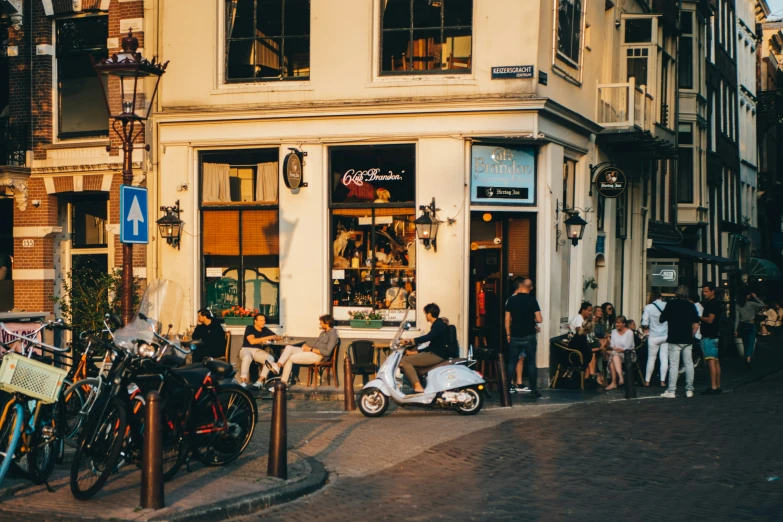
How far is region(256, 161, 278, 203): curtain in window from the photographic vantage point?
1867cm

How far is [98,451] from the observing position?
820cm

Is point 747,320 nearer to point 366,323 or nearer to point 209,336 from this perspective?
point 366,323

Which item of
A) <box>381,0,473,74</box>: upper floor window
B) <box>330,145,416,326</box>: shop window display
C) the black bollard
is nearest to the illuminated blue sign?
<box>330,145,416,326</box>: shop window display

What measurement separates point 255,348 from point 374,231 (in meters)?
2.89

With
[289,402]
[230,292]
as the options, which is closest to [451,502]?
[289,402]

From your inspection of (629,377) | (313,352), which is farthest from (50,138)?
(629,377)

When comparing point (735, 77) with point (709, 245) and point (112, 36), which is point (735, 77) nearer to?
point (709, 245)

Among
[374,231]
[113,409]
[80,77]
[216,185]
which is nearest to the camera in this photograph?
[113,409]

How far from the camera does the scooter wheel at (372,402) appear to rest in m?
14.1

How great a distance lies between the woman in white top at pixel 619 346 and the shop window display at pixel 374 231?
12.5ft

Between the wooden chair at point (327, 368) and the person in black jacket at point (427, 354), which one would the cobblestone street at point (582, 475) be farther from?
the wooden chair at point (327, 368)

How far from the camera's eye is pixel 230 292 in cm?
1903

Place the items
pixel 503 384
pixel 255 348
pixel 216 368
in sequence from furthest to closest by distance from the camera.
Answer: pixel 255 348 < pixel 503 384 < pixel 216 368

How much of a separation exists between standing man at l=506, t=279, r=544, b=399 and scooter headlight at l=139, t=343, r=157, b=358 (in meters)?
8.71
